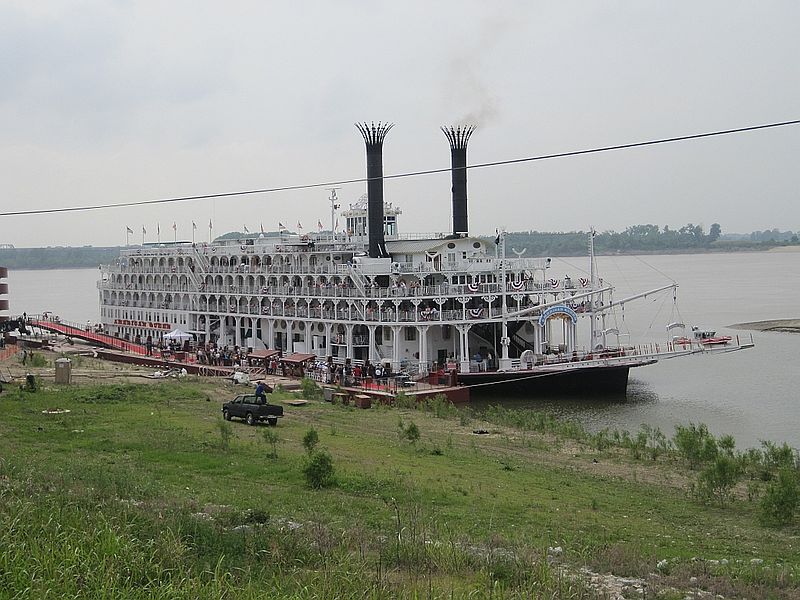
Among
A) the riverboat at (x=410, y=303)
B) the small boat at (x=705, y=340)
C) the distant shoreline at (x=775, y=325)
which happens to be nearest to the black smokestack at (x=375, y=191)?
the riverboat at (x=410, y=303)

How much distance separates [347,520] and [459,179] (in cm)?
4150

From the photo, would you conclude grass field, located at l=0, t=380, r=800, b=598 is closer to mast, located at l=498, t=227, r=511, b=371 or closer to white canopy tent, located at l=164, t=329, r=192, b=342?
mast, located at l=498, t=227, r=511, b=371

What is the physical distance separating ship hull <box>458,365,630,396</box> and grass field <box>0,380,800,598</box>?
15.5 metres

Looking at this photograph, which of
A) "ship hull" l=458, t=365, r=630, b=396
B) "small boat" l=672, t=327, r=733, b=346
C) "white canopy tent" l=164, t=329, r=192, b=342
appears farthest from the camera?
"white canopy tent" l=164, t=329, r=192, b=342

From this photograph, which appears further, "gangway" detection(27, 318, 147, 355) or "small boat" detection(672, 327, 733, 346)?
"gangway" detection(27, 318, 147, 355)

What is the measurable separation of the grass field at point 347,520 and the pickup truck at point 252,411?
369mm

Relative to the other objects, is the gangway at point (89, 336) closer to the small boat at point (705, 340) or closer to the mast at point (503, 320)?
the mast at point (503, 320)

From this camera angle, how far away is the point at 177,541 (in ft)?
37.8

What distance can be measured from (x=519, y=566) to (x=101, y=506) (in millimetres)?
5913

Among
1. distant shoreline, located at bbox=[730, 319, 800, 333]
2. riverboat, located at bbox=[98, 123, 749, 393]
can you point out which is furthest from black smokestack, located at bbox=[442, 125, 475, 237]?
distant shoreline, located at bbox=[730, 319, 800, 333]

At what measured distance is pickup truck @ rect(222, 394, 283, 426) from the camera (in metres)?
25.7

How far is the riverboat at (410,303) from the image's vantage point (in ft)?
138

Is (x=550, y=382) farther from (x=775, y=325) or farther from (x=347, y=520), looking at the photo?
(x=775, y=325)

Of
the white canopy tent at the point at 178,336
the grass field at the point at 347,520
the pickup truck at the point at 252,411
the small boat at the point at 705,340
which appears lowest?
the grass field at the point at 347,520
